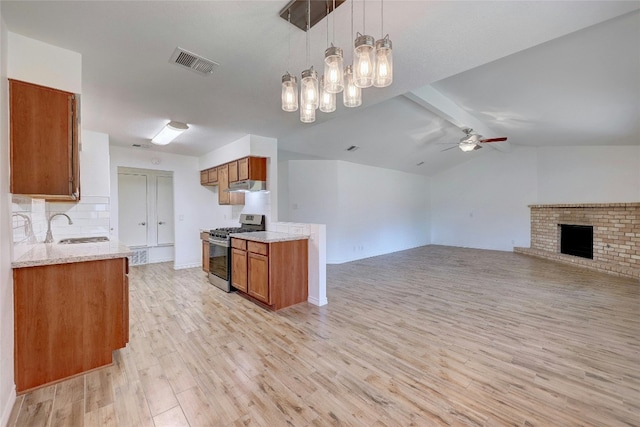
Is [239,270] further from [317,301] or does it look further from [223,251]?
[317,301]

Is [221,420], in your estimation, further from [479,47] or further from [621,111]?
[621,111]

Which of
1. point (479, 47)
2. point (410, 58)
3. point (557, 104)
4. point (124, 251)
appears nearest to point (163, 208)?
point (124, 251)

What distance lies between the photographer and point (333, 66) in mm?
1563

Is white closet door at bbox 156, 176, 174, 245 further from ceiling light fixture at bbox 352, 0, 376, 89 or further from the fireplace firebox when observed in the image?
the fireplace firebox

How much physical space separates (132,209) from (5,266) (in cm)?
505

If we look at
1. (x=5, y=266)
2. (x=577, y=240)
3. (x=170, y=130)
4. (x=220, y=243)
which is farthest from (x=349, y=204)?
(x=5, y=266)

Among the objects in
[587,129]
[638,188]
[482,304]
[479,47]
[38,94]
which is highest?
[587,129]

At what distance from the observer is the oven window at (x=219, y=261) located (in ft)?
13.2

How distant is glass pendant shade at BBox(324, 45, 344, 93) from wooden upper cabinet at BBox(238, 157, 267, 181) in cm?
285

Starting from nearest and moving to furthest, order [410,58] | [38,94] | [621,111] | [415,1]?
[415,1] < [38,94] < [410,58] < [621,111]

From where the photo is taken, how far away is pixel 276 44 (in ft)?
6.43

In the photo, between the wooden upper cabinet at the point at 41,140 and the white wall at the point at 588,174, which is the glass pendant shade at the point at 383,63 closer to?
the wooden upper cabinet at the point at 41,140

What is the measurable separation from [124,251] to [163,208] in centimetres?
470

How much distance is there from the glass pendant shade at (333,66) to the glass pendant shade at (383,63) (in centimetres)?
21
